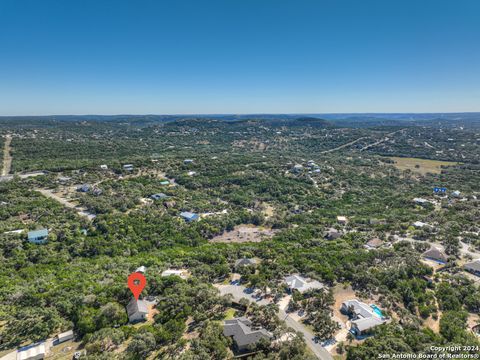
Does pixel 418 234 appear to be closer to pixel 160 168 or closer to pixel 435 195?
pixel 435 195

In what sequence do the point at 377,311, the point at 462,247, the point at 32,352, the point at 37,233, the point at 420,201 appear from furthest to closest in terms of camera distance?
the point at 420,201 → the point at 462,247 → the point at 37,233 → the point at 377,311 → the point at 32,352

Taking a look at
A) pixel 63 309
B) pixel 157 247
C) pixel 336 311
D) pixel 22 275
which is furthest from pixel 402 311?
pixel 22 275

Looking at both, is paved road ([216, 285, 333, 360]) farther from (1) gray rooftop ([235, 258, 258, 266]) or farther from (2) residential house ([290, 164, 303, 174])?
(2) residential house ([290, 164, 303, 174])

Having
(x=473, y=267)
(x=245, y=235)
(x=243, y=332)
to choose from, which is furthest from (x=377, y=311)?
(x=245, y=235)

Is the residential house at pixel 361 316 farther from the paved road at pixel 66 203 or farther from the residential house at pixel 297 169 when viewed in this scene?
the residential house at pixel 297 169

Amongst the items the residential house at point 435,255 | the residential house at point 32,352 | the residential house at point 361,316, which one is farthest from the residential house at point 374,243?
the residential house at point 32,352

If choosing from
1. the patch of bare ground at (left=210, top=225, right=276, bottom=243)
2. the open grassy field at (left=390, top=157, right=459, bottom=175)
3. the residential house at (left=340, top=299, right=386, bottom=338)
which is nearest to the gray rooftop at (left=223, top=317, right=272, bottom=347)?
the residential house at (left=340, top=299, right=386, bottom=338)

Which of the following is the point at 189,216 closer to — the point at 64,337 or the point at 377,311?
the point at 64,337
